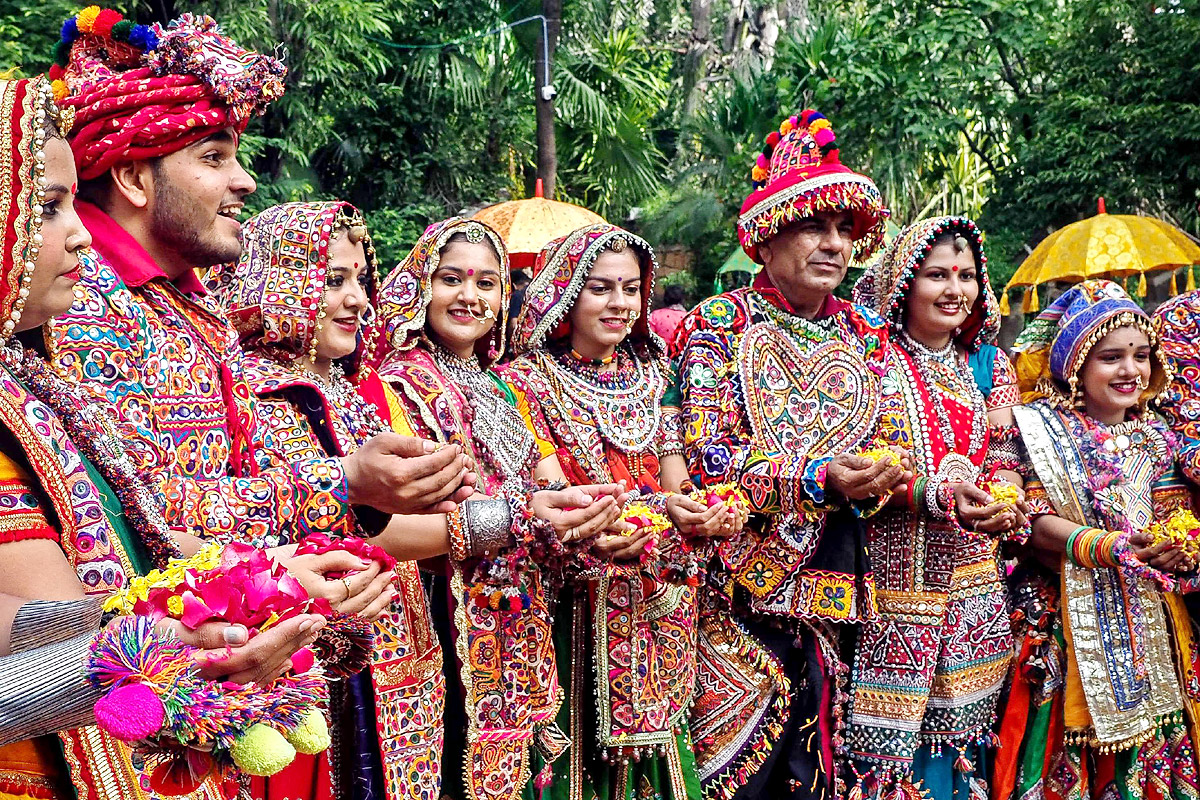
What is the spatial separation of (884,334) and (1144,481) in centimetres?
128

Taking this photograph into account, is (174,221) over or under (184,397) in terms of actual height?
over

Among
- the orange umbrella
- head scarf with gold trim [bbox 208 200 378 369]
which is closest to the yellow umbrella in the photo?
the orange umbrella

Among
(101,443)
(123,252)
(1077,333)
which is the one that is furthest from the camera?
(1077,333)

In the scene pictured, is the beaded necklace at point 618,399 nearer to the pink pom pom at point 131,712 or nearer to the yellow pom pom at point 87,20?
the yellow pom pom at point 87,20

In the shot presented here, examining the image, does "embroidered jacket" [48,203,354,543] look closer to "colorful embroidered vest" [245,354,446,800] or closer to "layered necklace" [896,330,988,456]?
"colorful embroidered vest" [245,354,446,800]

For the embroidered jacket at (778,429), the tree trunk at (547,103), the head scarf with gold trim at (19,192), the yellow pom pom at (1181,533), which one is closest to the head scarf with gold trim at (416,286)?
the embroidered jacket at (778,429)

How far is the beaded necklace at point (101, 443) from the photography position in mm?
2188

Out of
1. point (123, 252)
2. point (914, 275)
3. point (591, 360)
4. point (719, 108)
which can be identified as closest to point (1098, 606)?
point (914, 275)

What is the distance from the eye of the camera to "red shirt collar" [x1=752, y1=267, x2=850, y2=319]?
15.4ft

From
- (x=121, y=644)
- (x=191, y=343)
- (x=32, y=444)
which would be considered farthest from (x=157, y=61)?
(x=121, y=644)

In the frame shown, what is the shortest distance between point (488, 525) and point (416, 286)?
1108 millimetres

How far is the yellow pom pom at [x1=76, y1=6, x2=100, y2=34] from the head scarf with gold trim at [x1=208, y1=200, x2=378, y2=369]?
736mm

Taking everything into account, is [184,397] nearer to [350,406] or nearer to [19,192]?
[19,192]

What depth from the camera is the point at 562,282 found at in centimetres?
454
